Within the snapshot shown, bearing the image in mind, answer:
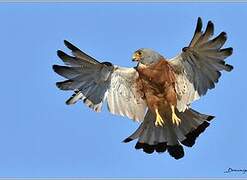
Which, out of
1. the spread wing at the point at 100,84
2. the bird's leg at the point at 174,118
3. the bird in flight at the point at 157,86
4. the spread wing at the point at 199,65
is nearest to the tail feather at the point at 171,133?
the bird in flight at the point at 157,86

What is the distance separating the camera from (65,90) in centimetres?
1399

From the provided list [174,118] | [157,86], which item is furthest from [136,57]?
[174,118]

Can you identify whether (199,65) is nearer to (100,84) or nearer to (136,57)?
(136,57)

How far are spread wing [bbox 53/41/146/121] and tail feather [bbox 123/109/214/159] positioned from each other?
1.11 feet

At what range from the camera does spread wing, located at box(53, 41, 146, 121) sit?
13922 millimetres

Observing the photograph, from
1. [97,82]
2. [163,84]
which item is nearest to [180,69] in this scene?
[163,84]

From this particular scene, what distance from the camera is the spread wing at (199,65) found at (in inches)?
524

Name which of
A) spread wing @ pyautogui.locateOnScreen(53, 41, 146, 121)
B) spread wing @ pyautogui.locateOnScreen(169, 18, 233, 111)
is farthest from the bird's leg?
spread wing @ pyautogui.locateOnScreen(53, 41, 146, 121)

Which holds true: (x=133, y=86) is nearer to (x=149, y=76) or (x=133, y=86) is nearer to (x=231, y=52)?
(x=149, y=76)

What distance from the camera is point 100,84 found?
14.4 metres

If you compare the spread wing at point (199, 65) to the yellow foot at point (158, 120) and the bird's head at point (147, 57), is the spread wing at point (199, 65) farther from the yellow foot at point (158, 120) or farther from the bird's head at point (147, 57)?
the yellow foot at point (158, 120)

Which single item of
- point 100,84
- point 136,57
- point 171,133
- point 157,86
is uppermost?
point 136,57

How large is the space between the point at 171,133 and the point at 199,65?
163 cm

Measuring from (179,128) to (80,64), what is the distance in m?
2.28
